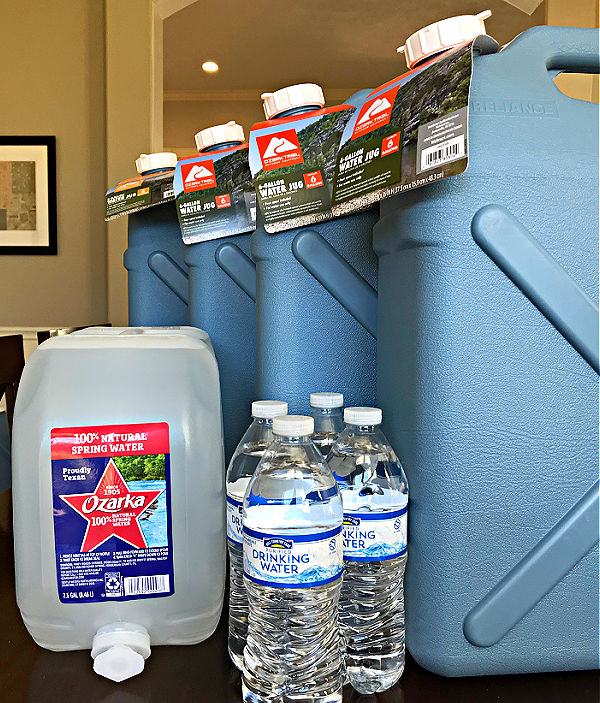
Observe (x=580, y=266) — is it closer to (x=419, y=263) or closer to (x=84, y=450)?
(x=419, y=263)

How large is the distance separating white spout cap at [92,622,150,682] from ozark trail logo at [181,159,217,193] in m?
0.56

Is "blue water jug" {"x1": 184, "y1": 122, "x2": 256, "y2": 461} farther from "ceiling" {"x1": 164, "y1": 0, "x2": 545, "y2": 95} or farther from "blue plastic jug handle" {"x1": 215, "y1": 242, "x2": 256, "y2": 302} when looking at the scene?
"ceiling" {"x1": 164, "y1": 0, "x2": 545, "y2": 95}

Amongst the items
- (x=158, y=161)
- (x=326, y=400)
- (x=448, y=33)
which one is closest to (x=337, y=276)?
(x=326, y=400)

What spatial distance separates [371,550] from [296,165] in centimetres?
39

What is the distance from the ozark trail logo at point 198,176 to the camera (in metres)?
0.89

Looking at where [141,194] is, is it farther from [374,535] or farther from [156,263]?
[374,535]

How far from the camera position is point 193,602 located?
594mm

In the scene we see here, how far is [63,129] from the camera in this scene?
11.4 ft

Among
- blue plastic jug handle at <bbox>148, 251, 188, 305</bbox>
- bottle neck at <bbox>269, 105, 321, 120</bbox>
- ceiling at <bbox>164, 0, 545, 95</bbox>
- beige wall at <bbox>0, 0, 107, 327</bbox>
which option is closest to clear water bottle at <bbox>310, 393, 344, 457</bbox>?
bottle neck at <bbox>269, 105, 321, 120</bbox>

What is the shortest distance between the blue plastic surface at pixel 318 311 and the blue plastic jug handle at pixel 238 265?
0.70ft

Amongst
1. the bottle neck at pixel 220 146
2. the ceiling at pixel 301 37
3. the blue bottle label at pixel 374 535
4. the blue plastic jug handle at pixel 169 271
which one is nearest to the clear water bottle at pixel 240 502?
the blue bottle label at pixel 374 535

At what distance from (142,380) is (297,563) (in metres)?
0.23

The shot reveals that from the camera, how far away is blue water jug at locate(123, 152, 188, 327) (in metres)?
1.22

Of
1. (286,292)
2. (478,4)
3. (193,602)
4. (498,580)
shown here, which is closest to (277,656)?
(193,602)
